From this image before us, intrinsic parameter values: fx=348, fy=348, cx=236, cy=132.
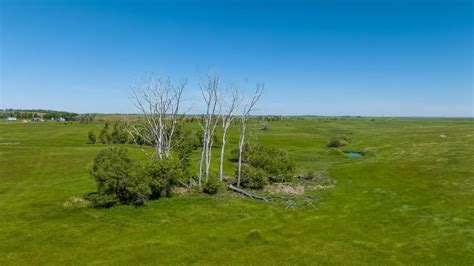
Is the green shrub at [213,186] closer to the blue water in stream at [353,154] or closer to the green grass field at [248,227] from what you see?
the green grass field at [248,227]

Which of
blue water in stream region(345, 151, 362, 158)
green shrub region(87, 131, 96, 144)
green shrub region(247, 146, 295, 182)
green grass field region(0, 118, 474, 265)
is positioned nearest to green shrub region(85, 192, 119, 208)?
green grass field region(0, 118, 474, 265)

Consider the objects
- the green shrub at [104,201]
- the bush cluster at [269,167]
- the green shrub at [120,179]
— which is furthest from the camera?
the bush cluster at [269,167]

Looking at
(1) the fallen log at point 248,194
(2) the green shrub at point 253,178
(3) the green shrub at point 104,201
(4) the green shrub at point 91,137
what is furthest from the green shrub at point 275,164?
(4) the green shrub at point 91,137

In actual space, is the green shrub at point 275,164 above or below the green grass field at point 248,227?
above

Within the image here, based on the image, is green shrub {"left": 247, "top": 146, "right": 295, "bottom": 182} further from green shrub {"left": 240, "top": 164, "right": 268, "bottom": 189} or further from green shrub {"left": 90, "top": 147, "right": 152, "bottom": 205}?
green shrub {"left": 90, "top": 147, "right": 152, "bottom": 205}

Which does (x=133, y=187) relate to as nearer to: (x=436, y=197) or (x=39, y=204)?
(x=39, y=204)

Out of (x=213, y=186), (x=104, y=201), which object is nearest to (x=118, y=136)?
(x=213, y=186)

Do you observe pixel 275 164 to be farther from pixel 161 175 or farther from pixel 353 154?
pixel 353 154

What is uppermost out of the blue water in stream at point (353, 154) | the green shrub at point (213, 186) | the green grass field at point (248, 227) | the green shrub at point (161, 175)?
the green shrub at point (161, 175)
